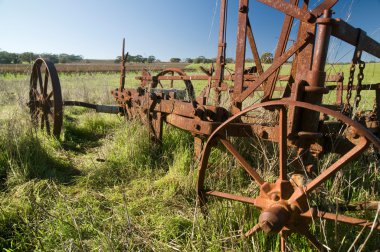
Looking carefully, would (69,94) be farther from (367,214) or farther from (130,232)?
(367,214)

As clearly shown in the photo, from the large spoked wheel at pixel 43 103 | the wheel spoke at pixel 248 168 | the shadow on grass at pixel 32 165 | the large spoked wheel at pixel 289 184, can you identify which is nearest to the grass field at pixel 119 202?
the shadow on grass at pixel 32 165

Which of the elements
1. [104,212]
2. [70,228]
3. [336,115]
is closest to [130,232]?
[70,228]

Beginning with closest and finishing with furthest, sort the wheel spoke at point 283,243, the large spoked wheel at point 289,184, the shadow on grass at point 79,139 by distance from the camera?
the large spoked wheel at point 289,184, the wheel spoke at point 283,243, the shadow on grass at point 79,139

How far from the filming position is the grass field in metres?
1.85

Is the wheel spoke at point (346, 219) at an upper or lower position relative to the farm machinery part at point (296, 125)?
lower

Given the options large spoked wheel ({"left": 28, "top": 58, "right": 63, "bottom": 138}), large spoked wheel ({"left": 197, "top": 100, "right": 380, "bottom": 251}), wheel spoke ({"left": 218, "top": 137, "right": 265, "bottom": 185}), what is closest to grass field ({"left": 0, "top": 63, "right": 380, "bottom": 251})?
large spoked wheel ({"left": 197, "top": 100, "right": 380, "bottom": 251})

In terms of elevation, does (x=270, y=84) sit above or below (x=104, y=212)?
above

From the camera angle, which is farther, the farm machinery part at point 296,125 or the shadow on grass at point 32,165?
the shadow on grass at point 32,165

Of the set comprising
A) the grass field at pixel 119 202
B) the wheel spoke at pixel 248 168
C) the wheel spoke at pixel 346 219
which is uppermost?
the wheel spoke at pixel 248 168

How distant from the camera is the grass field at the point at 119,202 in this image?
1.85m

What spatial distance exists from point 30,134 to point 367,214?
3.45 meters

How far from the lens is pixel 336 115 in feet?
4.36

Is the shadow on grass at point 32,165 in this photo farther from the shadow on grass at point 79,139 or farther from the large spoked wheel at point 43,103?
the large spoked wheel at point 43,103

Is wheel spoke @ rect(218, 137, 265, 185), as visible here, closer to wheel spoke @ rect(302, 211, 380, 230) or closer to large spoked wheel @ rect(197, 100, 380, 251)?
large spoked wheel @ rect(197, 100, 380, 251)
